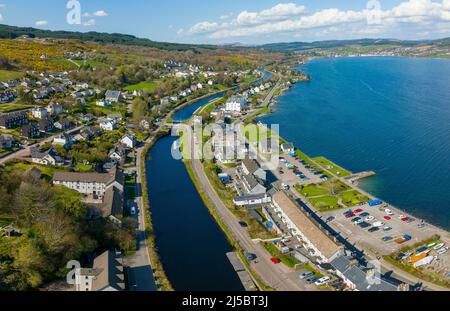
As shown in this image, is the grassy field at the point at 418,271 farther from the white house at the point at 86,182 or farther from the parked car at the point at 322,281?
the white house at the point at 86,182

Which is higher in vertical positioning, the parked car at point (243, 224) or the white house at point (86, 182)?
the white house at point (86, 182)

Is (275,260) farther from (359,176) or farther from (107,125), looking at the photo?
(107,125)

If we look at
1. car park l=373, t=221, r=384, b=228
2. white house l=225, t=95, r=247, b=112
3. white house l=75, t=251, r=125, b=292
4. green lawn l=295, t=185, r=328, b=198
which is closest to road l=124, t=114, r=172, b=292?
white house l=75, t=251, r=125, b=292

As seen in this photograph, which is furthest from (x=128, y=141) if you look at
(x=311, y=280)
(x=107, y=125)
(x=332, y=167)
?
(x=311, y=280)

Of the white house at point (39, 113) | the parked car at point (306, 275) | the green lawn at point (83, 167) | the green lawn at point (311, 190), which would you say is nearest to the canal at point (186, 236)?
the parked car at point (306, 275)

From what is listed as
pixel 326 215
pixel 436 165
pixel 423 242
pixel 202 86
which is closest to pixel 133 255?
pixel 326 215
